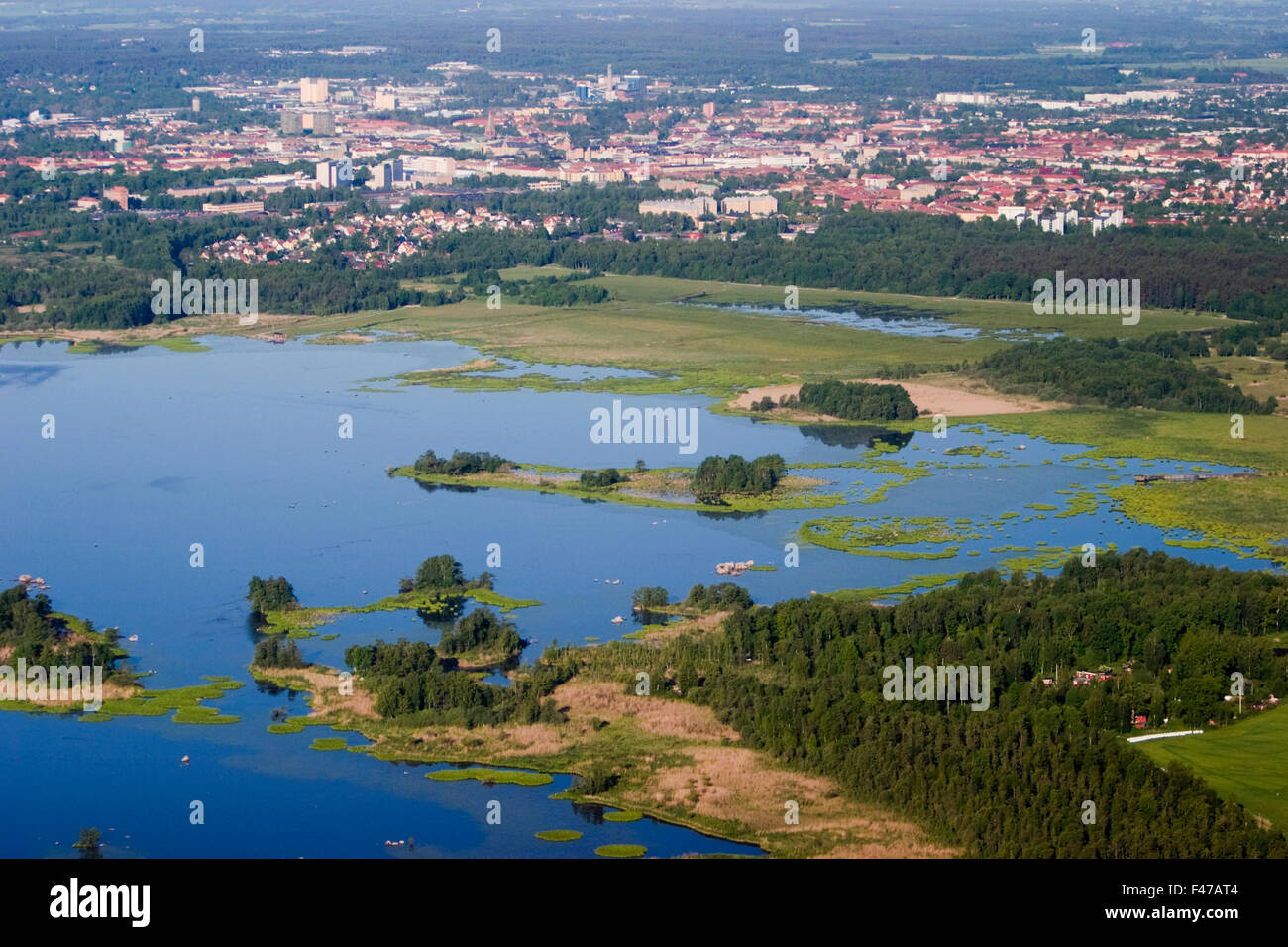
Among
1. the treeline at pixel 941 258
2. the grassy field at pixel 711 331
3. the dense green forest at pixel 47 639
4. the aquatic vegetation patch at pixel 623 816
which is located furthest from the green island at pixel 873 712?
the treeline at pixel 941 258

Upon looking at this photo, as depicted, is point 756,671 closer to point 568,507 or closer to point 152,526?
point 568,507

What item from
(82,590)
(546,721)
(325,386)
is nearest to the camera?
(546,721)

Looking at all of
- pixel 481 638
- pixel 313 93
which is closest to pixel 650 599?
pixel 481 638

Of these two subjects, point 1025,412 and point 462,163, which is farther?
point 462,163

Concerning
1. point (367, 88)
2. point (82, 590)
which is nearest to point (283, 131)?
point (367, 88)

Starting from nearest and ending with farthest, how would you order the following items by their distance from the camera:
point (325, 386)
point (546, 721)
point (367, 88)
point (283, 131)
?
point (546, 721), point (325, 386), point (283, 131), point (367, 88)

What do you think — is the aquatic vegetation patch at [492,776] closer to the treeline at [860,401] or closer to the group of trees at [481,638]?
the group of trees at [481,638]

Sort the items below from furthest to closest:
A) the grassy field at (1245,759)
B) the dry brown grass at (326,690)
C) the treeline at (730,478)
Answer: the treeline at (730,478) < the dry brown grass at (326,690) < the grassy field at (1245,759)
